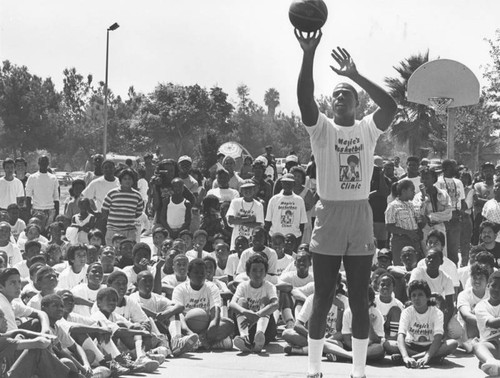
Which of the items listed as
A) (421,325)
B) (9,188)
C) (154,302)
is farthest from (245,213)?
(9,188)

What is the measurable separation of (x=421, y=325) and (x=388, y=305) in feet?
2.29

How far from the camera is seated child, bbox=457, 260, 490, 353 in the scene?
28.1ft

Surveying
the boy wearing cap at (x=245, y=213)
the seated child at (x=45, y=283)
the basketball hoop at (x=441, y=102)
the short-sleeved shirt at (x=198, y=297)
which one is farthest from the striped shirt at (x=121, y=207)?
the basketball hoop at (x=441, y=102)

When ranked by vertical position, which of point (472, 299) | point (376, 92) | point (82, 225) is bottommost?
point (472, 299)

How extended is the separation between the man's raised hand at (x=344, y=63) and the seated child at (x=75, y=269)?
15.8 feet

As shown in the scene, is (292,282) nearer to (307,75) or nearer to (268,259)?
(268,259)

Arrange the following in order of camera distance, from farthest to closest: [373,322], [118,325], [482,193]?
[482,193]
[373,322]
[118,325]

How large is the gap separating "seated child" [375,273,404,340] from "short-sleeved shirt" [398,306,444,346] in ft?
1.49

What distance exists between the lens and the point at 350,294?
18.4 feet

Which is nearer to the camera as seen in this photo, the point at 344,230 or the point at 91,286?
the point at 344,230

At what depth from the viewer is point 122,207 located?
→ 36.8 ft

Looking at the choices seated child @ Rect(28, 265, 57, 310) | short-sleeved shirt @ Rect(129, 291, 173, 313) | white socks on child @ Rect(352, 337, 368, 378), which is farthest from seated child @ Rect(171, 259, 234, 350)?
white socks on child @ Rect(352, 337, 368, 378)

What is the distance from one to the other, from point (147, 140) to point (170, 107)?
3050 millimetres

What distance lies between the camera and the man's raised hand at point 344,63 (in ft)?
18.4
